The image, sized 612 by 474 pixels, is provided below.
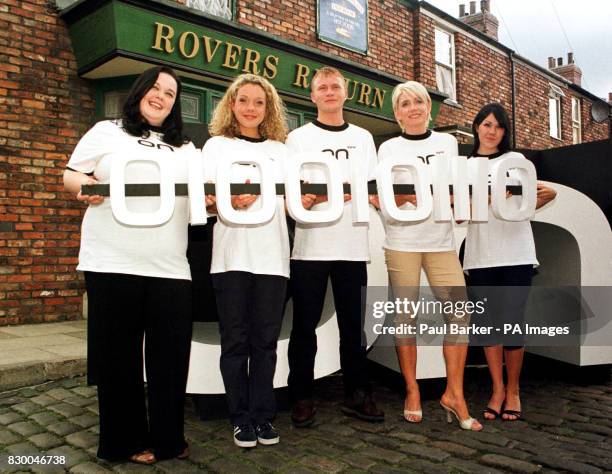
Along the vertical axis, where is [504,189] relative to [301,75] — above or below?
below

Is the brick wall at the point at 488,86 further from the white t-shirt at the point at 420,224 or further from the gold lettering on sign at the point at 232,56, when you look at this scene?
the white t-shirt at the point at 420,224

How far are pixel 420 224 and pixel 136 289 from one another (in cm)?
144

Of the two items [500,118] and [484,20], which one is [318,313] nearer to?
[500,118]

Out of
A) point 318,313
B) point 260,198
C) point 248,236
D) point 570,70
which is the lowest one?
point 318,313

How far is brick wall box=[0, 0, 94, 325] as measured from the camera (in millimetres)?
5074

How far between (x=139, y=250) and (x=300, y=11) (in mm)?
6347

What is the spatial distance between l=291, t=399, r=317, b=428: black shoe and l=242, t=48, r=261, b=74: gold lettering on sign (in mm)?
4682

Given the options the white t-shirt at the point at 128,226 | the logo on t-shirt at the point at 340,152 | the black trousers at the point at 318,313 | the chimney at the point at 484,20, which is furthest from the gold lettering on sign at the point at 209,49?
the chimney at the point at 484,20

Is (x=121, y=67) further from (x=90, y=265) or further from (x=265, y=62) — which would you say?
(x=90, y=265)

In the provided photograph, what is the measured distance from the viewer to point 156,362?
2.20 meters

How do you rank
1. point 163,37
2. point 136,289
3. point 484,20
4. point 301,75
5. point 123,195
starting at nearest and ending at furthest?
1. point 123,195
2. point 136,289
3. point 163,37
4. point 301,75
5. point 484,20

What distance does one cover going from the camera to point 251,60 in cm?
630

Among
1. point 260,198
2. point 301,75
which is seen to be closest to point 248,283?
point 260,198

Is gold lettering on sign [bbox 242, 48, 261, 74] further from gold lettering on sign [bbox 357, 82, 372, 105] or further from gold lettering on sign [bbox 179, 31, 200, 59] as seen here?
gold lettering on sign [bbox 357, 82, 372, 105]
